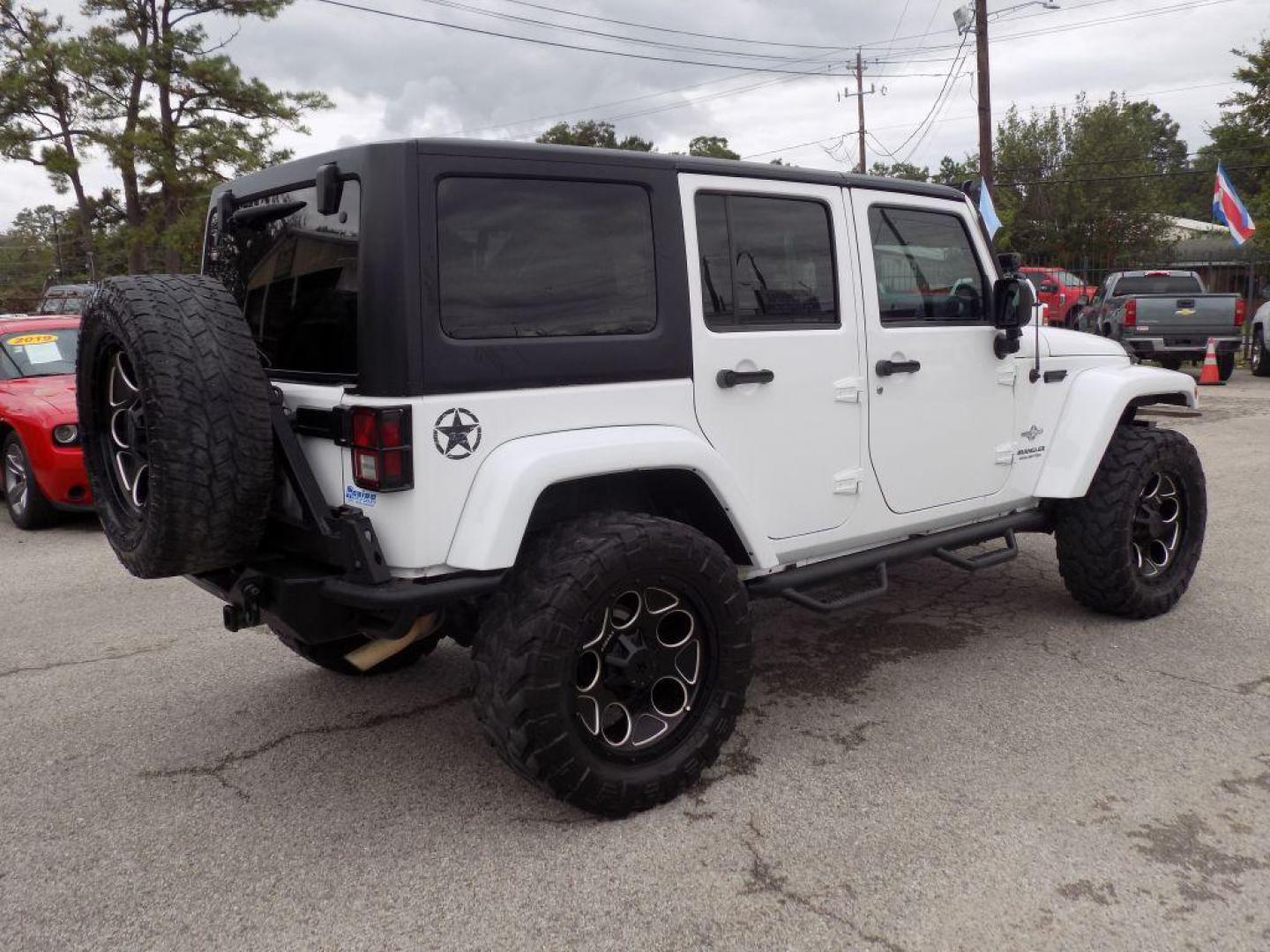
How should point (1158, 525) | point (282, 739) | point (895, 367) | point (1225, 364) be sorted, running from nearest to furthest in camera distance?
point (282, 739) < point (895, 367) < point (1158, 525) < point (1225, 364)

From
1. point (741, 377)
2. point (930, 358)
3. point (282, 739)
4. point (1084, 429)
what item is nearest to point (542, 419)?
point (741, 377)

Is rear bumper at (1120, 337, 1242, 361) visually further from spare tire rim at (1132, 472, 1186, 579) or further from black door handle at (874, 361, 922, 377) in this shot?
black door handle at (874, 361, 922, 377)

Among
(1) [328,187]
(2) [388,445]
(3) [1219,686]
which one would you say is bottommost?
(3) [1219,686]

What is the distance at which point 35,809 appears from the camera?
124 inches

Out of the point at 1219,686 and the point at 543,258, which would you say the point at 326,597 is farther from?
the point at 1219,686

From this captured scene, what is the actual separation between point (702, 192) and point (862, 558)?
1.48 metres

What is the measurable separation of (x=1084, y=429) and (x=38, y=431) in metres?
6.79

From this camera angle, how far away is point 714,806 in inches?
122

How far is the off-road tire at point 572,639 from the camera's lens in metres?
2.78

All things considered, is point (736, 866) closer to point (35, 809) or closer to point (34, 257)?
point (35, 809)

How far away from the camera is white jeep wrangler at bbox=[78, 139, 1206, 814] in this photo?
2.74 meters

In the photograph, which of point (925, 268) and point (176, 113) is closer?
point (925, 268)

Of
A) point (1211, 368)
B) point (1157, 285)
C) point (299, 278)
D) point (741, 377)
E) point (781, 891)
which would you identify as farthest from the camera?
point (1157, 285)

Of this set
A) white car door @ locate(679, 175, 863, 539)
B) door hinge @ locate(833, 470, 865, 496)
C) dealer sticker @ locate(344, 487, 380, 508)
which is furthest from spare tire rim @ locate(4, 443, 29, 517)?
door hinge @ locate(833, 470, 865, 496)
